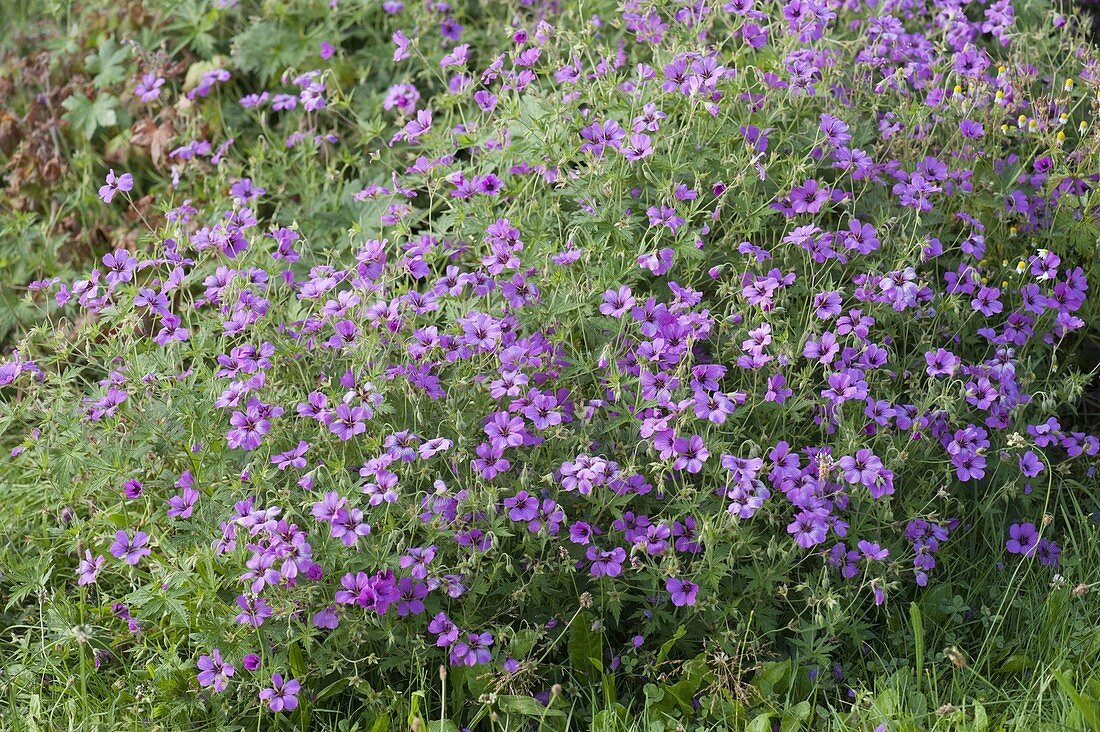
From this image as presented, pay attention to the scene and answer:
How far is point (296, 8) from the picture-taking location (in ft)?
15.2

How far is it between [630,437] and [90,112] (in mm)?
2992

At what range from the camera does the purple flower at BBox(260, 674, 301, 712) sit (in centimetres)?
256

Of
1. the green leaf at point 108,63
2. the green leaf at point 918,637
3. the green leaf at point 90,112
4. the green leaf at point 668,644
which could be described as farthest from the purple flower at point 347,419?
the green leaf at point 108,63

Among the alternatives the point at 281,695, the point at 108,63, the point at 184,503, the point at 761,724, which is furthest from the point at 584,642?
the point at 108,63

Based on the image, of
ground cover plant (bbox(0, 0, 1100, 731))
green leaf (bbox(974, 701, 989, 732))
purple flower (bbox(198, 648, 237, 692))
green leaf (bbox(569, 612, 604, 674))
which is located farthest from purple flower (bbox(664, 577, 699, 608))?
purple flower (bbox(198, 648, 237, 692))

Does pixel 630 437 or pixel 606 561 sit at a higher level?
pixel 630 437

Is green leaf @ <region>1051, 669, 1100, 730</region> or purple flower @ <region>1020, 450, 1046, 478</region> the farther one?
purple flower @ <region>1020, 450, 1046, 478</region>

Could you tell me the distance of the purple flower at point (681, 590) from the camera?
8.50 feet

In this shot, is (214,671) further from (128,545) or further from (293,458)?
(293,458)

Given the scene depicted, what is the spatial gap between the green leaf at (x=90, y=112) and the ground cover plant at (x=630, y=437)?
1.49 meters

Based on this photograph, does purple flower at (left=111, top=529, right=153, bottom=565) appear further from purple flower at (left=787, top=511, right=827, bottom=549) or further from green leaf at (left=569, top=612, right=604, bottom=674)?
purple flower at (left=787, top=511, right=827, bottom=549)

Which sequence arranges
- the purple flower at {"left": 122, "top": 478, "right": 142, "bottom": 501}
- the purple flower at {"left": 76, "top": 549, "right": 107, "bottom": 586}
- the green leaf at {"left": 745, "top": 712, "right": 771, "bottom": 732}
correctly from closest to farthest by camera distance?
the green leaf at {"left": 745, "top": 712, "right": 771, "bottom": 732} < the purple flower at {"left": 76, "top": 549, "right": 107, "bottom": 586} < the purple flower at {"left": 122, "top": 478, "right": 142, "bottom": 501}

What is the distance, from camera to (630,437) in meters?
2.81

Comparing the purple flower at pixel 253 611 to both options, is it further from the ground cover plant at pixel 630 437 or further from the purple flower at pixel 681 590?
the purple flower at pixel 681 590
